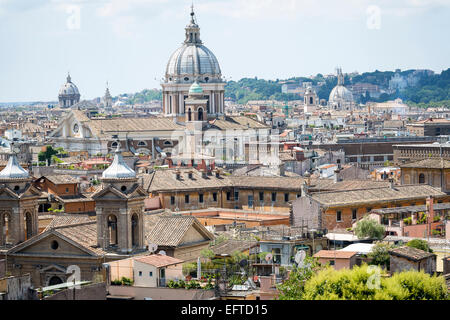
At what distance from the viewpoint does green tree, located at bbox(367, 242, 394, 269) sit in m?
18.9

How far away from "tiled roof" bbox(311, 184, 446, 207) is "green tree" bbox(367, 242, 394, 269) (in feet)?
22.9

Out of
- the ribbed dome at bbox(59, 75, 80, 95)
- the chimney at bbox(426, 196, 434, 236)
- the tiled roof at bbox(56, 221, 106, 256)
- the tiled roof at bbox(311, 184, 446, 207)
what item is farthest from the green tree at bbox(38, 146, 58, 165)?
the ribbed dome at bbox(59, 75, 80, 95)

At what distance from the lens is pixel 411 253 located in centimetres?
1867

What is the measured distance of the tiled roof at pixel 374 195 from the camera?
2708 cm

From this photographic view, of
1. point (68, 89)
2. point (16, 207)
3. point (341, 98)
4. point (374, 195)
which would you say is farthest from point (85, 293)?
point (341, 98)

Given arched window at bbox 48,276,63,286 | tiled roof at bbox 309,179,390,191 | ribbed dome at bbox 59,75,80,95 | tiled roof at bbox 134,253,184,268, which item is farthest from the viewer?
ribbed dome at bbox 59,75,80,95

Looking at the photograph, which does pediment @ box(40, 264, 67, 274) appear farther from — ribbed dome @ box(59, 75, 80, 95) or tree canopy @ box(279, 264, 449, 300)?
ribbed dome @ box(59, 75, 80, 95)

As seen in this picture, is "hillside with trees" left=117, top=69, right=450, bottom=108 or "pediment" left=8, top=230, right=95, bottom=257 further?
"hillside with trees" left=117, top=69, right=450, bottom=108

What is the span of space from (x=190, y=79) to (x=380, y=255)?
45.1 m

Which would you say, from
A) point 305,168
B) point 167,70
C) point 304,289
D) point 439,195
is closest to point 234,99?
point 167,70

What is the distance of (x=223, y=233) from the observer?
24359 millimetres

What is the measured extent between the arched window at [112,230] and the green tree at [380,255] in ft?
12.3

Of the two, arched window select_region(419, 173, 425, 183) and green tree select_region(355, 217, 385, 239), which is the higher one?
arched window select_region(419, 173, 425, 183)

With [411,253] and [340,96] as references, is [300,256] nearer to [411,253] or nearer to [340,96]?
[411,253]
